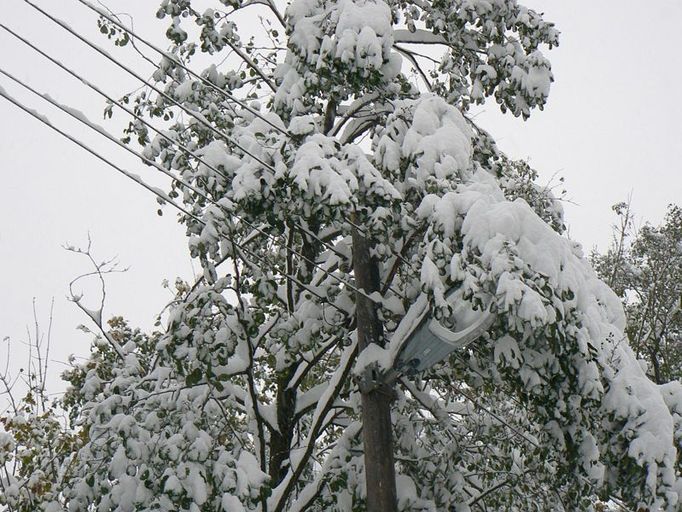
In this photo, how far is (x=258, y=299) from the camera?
6129mm

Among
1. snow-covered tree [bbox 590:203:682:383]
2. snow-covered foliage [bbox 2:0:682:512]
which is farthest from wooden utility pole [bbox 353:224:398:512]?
snow-covered tree [bbox 590:203:682:383]

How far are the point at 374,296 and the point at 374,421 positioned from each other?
43.3 inches

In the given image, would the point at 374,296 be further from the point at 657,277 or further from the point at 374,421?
the point at 657,277

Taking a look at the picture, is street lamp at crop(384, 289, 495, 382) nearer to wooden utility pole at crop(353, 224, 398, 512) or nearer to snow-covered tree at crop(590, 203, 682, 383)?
wooden utility pole at crop(353, 224, 398, 512)

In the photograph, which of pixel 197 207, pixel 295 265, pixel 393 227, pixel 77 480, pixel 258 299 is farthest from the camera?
pixel 295 265

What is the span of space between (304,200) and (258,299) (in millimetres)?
1375

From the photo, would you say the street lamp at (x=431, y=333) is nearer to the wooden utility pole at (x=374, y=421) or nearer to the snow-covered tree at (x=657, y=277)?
the wooden utility pole at (x=374, y=421)

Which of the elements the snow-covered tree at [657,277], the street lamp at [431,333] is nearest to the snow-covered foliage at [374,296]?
the street lamp at [431,333]

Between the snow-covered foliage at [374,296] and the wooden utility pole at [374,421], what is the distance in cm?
23

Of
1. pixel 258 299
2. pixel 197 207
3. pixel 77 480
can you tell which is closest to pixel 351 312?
pixel 258 299

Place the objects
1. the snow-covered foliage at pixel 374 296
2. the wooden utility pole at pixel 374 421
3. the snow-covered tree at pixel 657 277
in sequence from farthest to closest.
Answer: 1. the snow-covered tree at pixel 657 277
2. the wooden utility pole at pixel 374 421
3. the snow-covered foliage at pixel 374 296

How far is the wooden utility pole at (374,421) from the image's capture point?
6.14 metres

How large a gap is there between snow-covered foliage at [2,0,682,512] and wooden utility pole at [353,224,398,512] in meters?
0.23

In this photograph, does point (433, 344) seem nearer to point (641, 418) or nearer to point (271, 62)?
point (641, 418)
